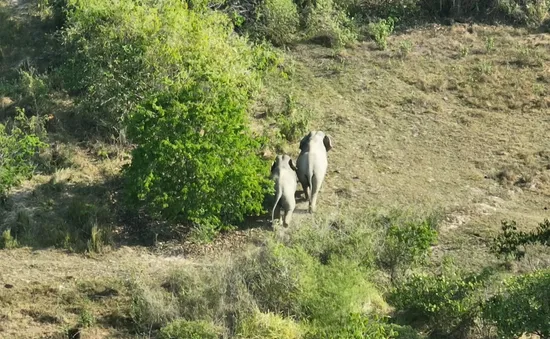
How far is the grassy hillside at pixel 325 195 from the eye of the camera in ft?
38.1

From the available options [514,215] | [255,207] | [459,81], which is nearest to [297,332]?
[255,207]

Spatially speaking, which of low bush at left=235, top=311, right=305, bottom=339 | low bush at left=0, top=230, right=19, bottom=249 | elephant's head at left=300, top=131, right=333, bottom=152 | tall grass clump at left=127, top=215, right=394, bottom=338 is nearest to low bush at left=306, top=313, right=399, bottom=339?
tall grass clump at left=127, top=215, right=394, bottom=338

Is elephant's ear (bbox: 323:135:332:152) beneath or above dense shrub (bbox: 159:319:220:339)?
above

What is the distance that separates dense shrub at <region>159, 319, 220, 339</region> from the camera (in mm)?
10656

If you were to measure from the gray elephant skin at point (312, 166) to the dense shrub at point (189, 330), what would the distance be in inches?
160

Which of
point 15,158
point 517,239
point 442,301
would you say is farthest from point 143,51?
point 517,239

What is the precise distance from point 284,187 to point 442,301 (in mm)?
3612

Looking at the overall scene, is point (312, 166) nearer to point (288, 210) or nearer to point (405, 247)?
point (288, 210)

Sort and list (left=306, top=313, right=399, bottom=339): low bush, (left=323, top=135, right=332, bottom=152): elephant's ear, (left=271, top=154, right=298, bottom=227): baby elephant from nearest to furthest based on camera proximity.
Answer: (left=306, top=313, right=399, bottom=339): low bush < (left=271, top=154, right=298, bottom=227): baby elephant < (left=323, top=135, right=332, bottom=152): elephant's ear

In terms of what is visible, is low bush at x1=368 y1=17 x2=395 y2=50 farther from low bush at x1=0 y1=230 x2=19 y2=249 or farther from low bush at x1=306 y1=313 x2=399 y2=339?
low bush at x1=306 y1=313 x2=399 y2=339

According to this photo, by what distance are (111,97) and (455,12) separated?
930 centimetres

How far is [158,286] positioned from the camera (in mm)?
12242

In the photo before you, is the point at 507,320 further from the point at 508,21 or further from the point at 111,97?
the point at 508,21

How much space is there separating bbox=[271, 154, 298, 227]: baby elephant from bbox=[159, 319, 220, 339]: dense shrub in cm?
330
